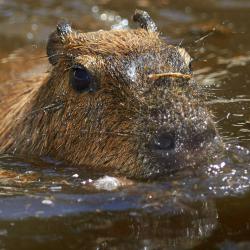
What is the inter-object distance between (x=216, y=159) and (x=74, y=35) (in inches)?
74.1

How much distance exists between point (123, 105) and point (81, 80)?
1.96 feet

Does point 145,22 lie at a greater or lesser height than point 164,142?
greater

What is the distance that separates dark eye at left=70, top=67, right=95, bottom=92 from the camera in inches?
247

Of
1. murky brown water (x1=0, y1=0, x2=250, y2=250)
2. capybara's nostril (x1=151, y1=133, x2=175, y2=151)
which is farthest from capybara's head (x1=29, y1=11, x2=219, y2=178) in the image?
murky brown water (x1=0, y1=0, x2=250, y2=250)

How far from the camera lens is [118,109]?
19.6 ft

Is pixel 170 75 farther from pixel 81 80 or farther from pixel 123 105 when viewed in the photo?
pixel 81 80

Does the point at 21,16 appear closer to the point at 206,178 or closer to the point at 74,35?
the point at 74,35

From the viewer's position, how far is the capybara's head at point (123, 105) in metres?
5.49

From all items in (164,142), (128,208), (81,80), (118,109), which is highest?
(81,80)

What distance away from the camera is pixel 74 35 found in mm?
6766

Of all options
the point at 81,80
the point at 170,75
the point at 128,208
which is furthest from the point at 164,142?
the point at 81,80

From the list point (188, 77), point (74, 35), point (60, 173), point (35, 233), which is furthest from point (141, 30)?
point (35, 233)

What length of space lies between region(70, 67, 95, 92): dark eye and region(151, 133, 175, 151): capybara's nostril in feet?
3.29

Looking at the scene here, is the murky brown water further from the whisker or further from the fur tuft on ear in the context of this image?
the fur tuft on ear
